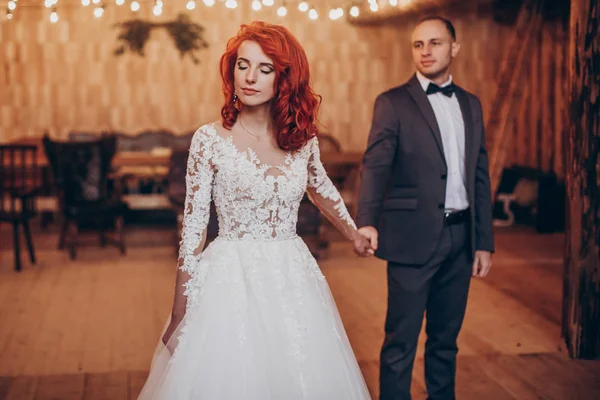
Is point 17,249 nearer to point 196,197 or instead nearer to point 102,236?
point 102,236

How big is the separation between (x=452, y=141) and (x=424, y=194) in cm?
25

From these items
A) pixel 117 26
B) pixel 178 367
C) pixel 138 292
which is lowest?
pixel 138 292

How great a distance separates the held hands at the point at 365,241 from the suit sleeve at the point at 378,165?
4.8 inches

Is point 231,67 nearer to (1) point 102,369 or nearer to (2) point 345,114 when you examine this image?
(1) point 102,369

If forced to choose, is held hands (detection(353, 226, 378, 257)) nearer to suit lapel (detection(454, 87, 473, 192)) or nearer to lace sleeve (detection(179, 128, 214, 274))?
suit lapel (detection(454, 87, 473, 192))

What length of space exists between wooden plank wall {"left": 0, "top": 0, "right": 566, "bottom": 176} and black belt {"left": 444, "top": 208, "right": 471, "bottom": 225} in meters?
6.69

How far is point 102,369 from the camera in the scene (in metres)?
4.37

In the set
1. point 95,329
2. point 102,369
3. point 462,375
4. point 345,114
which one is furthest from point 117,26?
point 462,375

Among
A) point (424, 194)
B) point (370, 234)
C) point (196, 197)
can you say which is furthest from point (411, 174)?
point (196, 197)

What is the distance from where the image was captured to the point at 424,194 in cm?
332

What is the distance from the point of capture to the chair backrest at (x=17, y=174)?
684 centimetres

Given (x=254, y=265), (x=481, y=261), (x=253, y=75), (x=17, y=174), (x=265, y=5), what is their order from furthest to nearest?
(x=265, y=5), (x=17, y=174), (x=481, y=261), (x=254, y=265), (x=253, y=75)

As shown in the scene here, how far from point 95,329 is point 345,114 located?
626 centimetres

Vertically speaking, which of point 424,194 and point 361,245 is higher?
point 424,194
